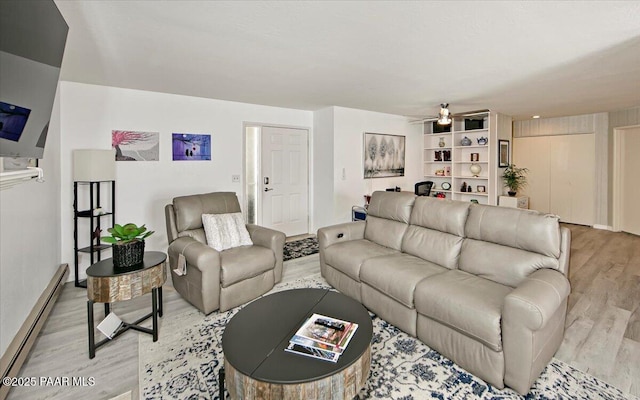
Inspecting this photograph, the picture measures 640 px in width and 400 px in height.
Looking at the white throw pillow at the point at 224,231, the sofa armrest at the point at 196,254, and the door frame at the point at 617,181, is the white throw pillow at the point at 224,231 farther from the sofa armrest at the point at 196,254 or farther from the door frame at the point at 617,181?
the door frame at the point at 617,181

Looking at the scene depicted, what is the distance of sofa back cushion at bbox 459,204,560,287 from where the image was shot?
213 centimetres

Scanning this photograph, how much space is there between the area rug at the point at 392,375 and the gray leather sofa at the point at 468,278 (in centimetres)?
8

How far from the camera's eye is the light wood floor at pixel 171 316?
1.86 metres

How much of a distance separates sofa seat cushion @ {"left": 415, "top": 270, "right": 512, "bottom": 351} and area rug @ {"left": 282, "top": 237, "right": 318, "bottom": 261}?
2.39 m

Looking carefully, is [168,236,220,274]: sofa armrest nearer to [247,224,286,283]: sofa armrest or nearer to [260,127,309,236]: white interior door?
[247,224,286,283]: sofa armrest

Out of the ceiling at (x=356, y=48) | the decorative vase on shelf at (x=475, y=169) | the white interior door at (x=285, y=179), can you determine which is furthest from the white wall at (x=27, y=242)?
the decorative vase on shelf at (x=475, y=169)

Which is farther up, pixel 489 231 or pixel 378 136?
pixel 378 136

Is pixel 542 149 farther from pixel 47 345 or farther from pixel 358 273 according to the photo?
pixel 47 345

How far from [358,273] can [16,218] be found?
2.62 m

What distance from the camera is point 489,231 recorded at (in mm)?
2453

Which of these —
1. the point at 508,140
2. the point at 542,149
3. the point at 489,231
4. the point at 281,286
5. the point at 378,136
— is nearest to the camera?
the point at 489,231

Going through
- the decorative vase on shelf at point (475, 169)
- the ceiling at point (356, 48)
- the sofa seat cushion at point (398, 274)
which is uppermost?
the ceiling at point (356, 48)

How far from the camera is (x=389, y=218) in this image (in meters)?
3.36

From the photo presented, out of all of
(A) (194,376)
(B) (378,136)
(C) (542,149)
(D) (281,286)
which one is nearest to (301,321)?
(A) (194,376)
